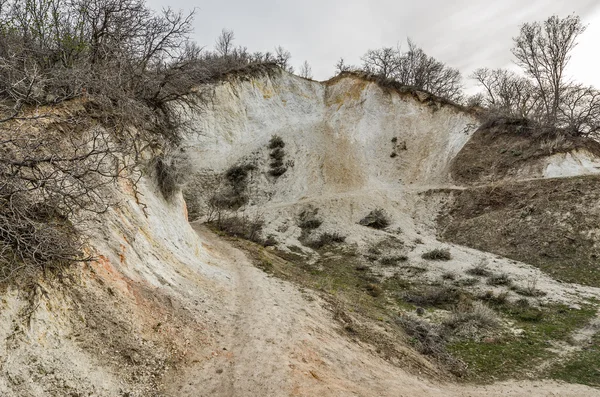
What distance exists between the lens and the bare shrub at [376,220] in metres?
20.1

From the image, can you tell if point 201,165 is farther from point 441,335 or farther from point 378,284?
point 441,335

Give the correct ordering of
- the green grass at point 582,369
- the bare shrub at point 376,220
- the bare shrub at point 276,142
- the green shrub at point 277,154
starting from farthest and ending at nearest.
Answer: the bare shrub at point 276,142 < the green shrub at point 277,154 < the bare shrub at point 376,220 < the green grass at point 582,369

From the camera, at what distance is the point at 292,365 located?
16.5ft

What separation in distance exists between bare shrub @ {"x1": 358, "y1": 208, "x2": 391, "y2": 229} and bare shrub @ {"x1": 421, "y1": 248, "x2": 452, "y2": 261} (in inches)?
183

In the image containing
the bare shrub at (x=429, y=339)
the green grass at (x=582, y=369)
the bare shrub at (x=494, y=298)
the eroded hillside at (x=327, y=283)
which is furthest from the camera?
the bare shrub at (x=494, y=298)

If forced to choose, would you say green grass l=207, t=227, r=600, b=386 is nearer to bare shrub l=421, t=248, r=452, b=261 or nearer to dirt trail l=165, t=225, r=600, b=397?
dirt trail l=165, t=225, r=600, b=397

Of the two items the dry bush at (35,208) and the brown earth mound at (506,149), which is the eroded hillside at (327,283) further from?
the dry bush at (35,208)

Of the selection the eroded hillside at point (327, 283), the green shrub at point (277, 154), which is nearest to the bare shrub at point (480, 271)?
the eroded hillside at point (327, 283)

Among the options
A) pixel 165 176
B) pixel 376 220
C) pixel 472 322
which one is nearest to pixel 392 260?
pixel 376 220

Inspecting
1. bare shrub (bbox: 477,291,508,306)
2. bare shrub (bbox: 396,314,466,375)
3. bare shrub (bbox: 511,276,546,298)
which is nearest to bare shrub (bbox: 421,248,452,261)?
bare shrub (bbox: 511,276,546,298)

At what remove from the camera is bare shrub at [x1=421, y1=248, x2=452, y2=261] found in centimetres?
1512

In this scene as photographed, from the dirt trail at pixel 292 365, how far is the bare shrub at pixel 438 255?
8730 mm

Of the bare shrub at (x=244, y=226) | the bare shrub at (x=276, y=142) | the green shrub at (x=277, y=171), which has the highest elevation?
the bare shrub at (x=276, y=142)

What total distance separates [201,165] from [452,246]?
18770mm
